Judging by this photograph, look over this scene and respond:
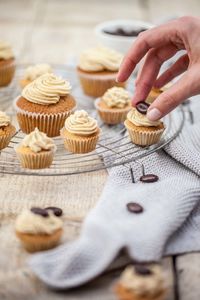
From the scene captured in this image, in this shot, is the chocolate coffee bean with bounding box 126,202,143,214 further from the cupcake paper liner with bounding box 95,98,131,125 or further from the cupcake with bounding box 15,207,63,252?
the cupcake paper liner with bounding box 95,98,131,125

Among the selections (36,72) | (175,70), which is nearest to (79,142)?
(175,70)

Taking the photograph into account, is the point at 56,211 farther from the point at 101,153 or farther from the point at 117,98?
the point at 117,98

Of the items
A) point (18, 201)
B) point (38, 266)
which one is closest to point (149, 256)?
point (38, 266)

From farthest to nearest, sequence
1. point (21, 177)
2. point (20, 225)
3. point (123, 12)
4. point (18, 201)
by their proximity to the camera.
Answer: point (123, 12) → point (21, 177) → point (18, 201) → point (20, 225)

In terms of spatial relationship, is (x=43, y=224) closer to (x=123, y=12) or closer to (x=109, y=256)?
(x=109, y=256)

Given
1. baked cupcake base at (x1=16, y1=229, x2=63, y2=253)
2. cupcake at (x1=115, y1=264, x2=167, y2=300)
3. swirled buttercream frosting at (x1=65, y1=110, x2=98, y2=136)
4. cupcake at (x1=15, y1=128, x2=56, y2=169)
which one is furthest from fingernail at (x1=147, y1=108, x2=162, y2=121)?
cupcake at (x1=115, y1=264, x2=167, y2=300)

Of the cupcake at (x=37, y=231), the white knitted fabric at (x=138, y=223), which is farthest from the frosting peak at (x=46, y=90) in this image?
the cupcake at (x=37, y=231)
